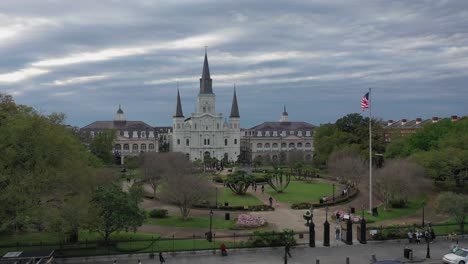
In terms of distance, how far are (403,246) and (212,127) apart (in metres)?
84.1

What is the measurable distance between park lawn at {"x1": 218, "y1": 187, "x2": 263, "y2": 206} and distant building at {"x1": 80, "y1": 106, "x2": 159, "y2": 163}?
206 ft

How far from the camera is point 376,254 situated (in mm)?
28016

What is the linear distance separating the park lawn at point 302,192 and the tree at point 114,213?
2398 cm

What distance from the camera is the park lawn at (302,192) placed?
49.8m

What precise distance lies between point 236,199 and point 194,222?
504 inches

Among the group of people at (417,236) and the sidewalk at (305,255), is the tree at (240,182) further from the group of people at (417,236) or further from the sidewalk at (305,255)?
the group of people at (417,236)

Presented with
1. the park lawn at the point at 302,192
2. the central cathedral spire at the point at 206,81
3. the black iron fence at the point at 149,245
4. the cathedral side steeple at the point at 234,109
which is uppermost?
the central cathedral spire at the point at 206,81

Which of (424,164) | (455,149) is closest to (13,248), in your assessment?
(424,164)

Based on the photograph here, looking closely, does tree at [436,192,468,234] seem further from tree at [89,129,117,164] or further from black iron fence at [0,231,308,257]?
tree at [89,129,117,164]

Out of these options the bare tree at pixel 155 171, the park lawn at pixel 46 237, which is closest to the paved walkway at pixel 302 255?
the park lawn at pixel 46 237

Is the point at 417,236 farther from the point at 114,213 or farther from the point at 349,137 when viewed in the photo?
the point at 349,137

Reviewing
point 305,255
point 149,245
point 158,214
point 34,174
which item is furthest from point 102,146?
point 305,255

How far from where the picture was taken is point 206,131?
366 ft

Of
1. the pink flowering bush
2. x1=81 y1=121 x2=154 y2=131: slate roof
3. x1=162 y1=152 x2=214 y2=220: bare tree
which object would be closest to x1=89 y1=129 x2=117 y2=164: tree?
x1=162 y1=152 x2=214 y2=220: bare tree
